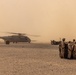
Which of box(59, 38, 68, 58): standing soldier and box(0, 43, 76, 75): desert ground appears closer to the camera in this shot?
box(0, 43, 76, 75): desert ground

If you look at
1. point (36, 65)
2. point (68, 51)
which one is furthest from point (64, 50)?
point (36, 65)

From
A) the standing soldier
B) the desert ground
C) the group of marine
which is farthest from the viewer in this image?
the standing soldier

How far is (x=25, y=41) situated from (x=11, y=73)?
10258cm

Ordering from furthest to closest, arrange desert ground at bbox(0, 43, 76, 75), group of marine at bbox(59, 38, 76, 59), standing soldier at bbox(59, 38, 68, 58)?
standing soldier at bbox(59, 38, 68, 58) → group of marine at bbox(59, 38, 76, 59) → desert ground at bbox(0, 43, 76, 75)

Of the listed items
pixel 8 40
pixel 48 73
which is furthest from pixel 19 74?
pixel 8 40

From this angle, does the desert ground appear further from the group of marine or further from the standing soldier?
the group of marine

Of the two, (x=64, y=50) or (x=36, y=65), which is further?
(x=64, y=50)

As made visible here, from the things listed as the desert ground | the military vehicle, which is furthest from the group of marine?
the desert ground

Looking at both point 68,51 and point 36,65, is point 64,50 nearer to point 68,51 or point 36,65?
point 68,51

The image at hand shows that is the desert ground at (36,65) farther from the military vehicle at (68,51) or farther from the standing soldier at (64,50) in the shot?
the military vehicle at (68,51)

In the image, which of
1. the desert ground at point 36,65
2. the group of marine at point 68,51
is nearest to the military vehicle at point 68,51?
the group of marine at point 68,51

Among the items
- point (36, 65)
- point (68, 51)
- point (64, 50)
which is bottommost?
point (36, 65)

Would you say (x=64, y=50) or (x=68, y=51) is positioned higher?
(x=64, y=50)

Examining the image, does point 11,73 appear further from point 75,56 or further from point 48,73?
point 75,56
